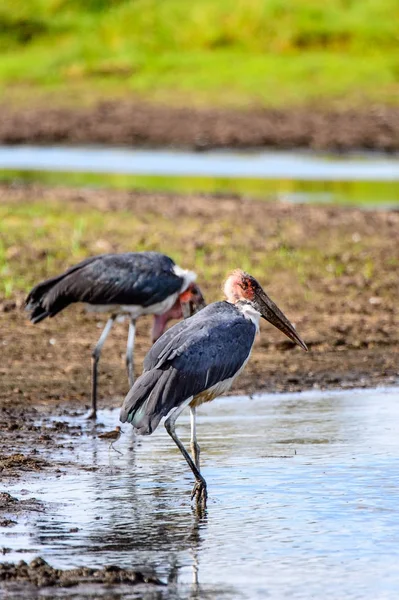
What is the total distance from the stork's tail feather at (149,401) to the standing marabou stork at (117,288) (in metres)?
2.19

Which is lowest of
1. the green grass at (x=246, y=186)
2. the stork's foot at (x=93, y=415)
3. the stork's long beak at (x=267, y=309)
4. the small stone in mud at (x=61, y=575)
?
the green grass at (x=246, y=186)

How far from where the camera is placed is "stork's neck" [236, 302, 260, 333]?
23.3 ft

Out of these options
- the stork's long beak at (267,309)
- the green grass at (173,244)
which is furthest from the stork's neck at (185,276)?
the green grass at (173,244)

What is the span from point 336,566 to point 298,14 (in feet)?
94.7

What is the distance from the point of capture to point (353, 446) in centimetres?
759

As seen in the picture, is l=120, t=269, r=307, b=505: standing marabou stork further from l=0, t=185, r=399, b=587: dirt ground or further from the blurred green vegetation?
the blurred green vegetation

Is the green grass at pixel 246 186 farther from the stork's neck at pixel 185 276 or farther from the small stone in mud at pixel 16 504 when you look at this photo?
the small stone in mud at pixel 16 504

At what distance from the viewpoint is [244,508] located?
644 cm

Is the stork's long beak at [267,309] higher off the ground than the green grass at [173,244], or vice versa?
the stork's long beak at [267,309]

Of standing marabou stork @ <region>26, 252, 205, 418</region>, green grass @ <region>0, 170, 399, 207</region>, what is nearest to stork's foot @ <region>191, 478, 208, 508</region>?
standing marabou stork @ <region>26, 252, 205, 418</region>

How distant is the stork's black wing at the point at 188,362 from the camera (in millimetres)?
6242

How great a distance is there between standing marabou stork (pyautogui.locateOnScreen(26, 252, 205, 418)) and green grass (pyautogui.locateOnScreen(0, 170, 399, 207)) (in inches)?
315

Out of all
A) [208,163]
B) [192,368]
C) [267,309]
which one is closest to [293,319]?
[267,309]

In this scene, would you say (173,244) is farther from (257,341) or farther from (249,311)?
(249,311)
